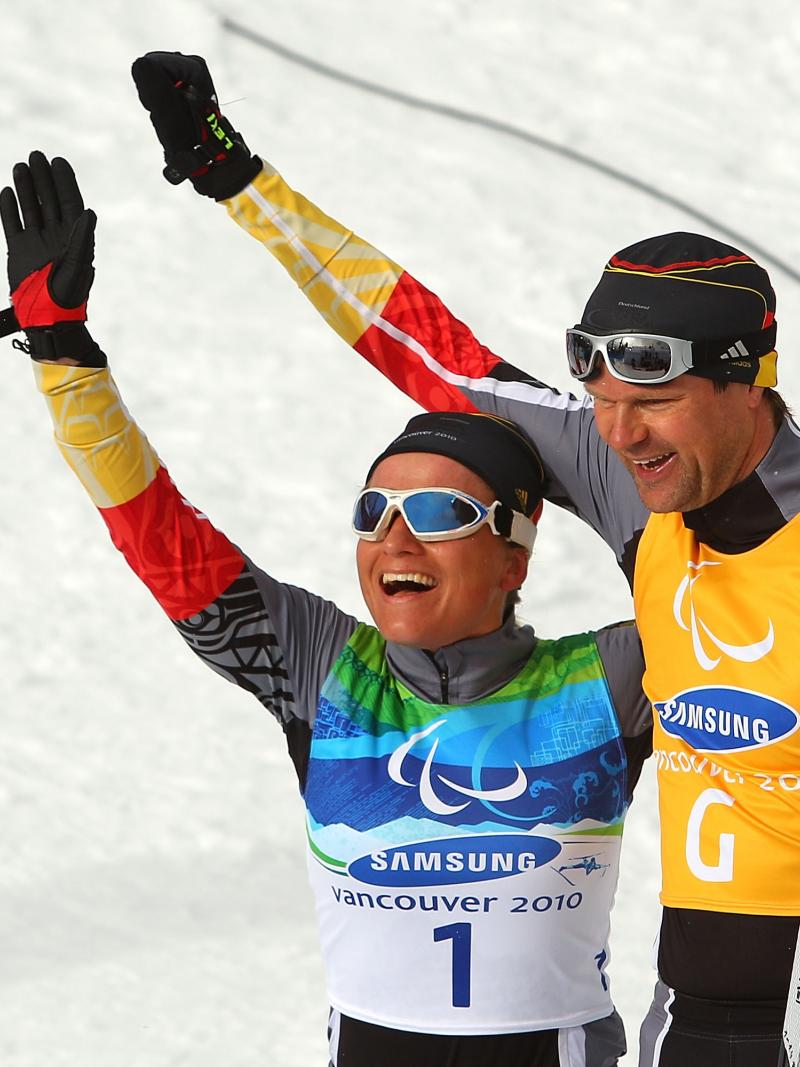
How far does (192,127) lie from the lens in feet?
7.58

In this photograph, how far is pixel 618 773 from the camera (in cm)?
204

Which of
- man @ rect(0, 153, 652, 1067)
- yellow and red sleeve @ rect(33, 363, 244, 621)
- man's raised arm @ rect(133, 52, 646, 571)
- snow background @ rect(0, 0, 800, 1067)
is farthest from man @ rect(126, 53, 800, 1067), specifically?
snow background @ rect(0, 0, 800, 1067)

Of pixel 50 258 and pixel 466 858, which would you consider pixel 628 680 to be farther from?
pixel 50 258

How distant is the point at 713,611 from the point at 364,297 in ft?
2.47

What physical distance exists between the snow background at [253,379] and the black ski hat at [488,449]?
1.45 meters

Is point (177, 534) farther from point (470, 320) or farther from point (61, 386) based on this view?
point (470, 320)

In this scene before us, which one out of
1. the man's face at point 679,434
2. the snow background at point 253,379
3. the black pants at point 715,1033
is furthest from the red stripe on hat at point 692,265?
the snow background at point 253,379

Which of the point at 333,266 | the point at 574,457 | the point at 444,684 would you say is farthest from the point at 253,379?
the point at 444,684

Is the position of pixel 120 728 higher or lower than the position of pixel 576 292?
lower

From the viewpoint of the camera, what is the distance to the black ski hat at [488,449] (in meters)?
2.06

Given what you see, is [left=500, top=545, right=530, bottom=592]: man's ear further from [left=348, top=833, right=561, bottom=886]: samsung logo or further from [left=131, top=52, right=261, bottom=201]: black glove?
[left=131, top=52, right=261, bottom=201]: black glove

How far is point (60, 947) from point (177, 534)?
1622 millimetres

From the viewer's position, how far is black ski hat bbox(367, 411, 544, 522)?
2064 millimetres

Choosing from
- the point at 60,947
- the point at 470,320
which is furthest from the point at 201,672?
the point at 470,320
